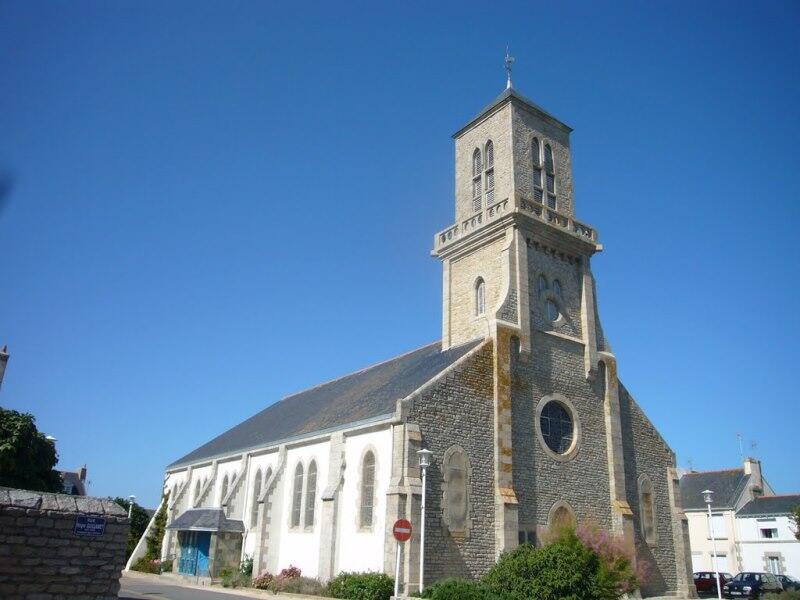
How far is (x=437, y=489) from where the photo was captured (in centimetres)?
2000

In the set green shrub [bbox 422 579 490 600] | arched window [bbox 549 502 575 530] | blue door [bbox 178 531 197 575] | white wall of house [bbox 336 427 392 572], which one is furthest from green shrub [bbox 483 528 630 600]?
blue door [bbox 178 531 197 575]

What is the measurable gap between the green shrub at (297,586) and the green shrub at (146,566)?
12.1 m

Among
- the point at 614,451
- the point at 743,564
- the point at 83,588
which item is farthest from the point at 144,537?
the point at 743,564

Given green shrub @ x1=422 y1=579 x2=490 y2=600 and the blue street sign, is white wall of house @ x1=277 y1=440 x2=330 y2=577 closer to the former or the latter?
green shrub @ x1=422 y1=579 x2=490 y2=600

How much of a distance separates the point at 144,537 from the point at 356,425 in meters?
19.7

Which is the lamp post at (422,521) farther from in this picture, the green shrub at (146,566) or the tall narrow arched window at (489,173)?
the green shrub at (146,566)

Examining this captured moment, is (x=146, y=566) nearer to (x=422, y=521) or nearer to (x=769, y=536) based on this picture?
(x=422, y=521)

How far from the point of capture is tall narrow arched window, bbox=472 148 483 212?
92.9 ft

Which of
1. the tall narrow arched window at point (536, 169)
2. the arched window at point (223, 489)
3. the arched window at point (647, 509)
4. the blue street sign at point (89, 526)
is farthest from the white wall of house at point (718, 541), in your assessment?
the blue street sign at point (89, 526)

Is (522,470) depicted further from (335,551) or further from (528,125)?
(528,125)

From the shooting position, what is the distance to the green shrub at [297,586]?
827 inches

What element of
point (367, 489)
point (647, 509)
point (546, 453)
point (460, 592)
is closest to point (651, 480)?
point (647, 509)

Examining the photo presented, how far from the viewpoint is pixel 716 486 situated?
4631 cm

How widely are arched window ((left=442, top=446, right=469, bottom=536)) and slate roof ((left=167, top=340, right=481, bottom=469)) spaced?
2442 millimetres
